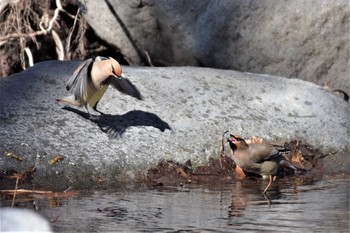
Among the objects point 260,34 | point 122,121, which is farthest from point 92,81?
point 260,34

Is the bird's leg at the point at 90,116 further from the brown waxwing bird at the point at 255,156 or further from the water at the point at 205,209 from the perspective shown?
the brown waxwing bird at the point at 255,156

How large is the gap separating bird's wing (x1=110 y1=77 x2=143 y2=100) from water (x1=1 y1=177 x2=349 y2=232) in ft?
3.61

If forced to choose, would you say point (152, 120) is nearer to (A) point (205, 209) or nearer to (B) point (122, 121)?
(B) point (122, 121)

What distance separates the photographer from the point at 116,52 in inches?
400

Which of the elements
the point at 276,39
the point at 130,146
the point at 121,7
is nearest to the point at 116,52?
the point at 121,7

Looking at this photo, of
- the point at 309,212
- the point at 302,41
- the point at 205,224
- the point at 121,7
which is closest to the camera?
the point at 205,224

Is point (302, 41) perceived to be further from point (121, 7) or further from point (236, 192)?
point (236, 192)

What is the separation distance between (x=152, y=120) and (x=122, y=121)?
268 millimetres

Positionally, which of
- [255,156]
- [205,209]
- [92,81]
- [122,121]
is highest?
[92,81]

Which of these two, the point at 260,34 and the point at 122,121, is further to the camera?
the point at 260,34

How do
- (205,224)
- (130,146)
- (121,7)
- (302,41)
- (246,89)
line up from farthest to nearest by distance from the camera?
(121,7) < (302,41) < (246,89) < (130,146) < (205,224)

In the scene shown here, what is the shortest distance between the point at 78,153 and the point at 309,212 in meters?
1.92

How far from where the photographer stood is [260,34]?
29.6 feet

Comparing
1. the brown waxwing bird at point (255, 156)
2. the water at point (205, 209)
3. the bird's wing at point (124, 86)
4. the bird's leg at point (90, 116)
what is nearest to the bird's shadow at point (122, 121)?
the bird's leg at point (90, 116)
